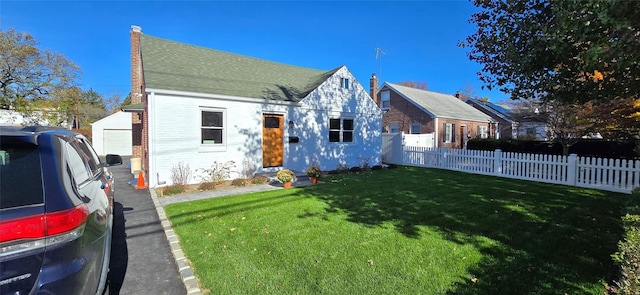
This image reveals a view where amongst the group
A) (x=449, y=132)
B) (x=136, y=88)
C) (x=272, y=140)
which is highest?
(x=136, y=88)

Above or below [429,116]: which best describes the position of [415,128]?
below

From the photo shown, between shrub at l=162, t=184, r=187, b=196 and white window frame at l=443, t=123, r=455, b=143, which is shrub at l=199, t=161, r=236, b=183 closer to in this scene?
shrub at l=162, t=184, r=187, b=196

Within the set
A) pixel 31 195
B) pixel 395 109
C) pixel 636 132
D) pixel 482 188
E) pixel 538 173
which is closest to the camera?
pixel 31 195

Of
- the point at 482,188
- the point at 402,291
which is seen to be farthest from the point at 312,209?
the point at 482,188

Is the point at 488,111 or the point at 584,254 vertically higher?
the point at 488,111

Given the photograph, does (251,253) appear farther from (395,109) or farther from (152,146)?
(395,109)

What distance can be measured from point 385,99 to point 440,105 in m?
4.58

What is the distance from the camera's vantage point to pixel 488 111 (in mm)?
28422

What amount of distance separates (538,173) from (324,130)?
8.35 m

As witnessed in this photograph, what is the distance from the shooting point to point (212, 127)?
33.2 feet

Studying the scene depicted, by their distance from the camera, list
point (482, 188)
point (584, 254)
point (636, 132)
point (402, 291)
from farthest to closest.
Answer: point (636, 132) → point (482, 188) → point (584, 254) → point (402, 291)

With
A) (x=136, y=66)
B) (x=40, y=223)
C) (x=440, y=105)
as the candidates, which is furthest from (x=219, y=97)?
(x=440, y=105)

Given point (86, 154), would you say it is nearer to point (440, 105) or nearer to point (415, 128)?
point (415, 128)

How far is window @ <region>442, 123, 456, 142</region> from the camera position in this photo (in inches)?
891
